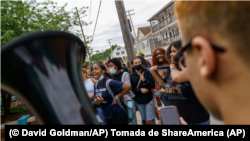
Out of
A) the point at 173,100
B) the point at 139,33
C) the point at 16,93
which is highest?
the point at 139,33

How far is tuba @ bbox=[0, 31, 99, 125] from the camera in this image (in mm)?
761

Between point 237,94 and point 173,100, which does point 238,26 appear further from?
point 173,100

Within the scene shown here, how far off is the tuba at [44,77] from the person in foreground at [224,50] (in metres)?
0.62

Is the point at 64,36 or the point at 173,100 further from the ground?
the point at 64,36

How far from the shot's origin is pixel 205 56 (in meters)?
0.62

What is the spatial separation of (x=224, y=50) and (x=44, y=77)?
2.67ft

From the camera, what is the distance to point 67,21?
14641mm

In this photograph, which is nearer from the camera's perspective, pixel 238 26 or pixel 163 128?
pixel 238 26

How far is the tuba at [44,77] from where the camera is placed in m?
0.76

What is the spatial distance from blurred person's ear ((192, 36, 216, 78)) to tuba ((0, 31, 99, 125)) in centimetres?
60

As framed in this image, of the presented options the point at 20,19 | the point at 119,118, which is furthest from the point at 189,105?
the point at 20,19

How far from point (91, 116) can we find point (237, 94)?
26.9 inches

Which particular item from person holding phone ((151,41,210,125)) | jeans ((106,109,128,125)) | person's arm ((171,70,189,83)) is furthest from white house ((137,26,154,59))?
person's arm ((171,70,189,83))

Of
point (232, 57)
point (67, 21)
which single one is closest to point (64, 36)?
point (232, 57)
